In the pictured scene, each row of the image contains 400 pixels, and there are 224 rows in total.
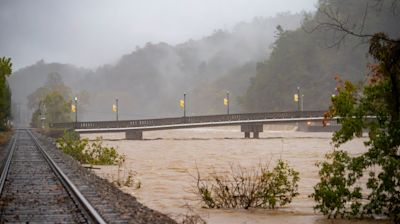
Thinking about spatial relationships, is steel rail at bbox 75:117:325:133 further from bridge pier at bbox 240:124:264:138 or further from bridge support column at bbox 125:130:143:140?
bridge pier at bbox 240:124:264:138

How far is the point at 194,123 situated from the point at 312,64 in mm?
58048

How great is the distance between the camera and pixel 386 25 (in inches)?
4434

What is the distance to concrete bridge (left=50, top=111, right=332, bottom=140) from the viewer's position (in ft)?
230

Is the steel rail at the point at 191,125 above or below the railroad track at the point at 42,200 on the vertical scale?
above

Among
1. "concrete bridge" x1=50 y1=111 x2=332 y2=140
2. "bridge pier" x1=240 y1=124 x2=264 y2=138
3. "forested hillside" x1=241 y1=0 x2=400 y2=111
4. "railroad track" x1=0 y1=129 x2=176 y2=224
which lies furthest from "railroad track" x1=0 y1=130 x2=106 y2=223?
"forested hillside" x1=241 y1=0 x2=400 y2=111

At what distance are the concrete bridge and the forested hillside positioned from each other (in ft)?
136

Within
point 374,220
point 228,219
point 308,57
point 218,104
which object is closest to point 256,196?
point 228,219

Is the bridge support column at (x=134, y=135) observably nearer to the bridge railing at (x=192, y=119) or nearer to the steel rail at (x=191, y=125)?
the steel rail at (x=191, y=125)

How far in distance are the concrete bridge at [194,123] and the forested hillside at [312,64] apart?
136ft

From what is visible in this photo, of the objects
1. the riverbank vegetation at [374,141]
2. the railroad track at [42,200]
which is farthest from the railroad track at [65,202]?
the riverbank vegetation at [374,141]

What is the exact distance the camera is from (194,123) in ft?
239

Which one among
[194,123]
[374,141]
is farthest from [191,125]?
[374,141]

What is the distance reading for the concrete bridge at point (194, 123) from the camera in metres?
70.0

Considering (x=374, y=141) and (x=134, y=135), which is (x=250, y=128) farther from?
(x=374, y=141)
